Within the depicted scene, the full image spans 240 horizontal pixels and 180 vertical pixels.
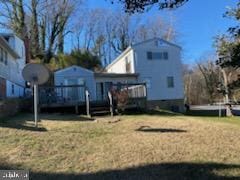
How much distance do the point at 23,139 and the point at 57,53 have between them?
33448 millimetres

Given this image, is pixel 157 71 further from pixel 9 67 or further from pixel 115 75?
pixel 9 67

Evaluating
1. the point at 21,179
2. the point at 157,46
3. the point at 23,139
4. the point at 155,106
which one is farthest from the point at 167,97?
the point at 21,179

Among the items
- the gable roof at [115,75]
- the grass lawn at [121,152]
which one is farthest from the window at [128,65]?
the grass lawn at [121,152]

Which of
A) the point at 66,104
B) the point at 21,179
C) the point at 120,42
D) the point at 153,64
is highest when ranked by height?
the point at 120,42

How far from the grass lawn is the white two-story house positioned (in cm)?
2051

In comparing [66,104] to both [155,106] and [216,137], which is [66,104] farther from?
[155,106]

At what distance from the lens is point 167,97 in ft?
117

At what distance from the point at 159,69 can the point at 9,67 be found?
1300 cm

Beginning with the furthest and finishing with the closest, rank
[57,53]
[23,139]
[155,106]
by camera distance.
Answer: [57,53]
[155,106]
[23,139]

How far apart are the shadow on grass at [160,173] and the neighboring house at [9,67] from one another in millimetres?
13548

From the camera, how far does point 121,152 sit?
1074 centimetres

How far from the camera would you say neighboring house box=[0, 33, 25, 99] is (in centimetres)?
2445

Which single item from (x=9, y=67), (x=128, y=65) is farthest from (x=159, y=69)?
(x=9, y=67)

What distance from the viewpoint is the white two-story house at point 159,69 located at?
34.8 metres
